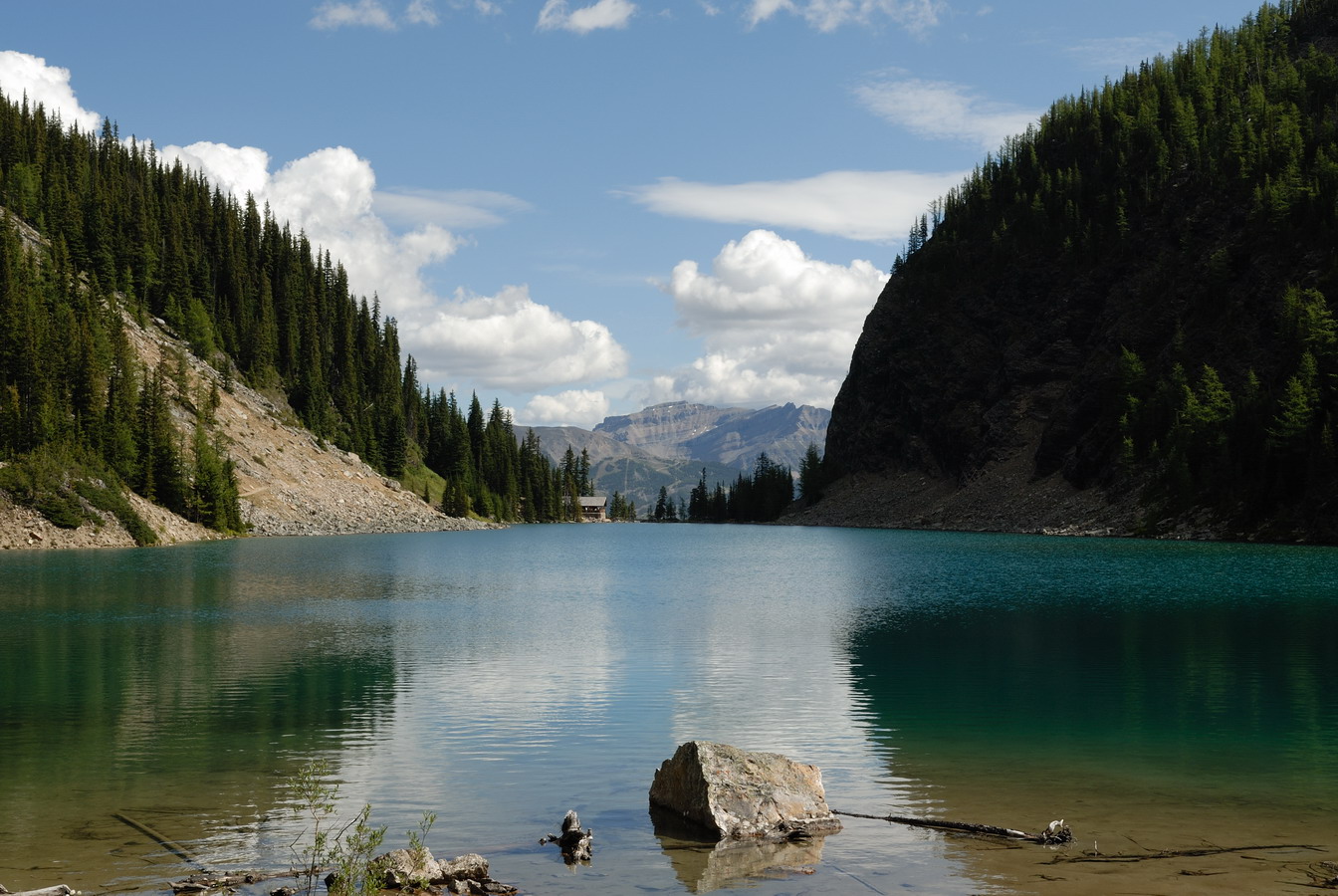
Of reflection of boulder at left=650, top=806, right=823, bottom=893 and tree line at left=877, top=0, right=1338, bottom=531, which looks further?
tree line at left=877, top=0, right=1338, bottom=531

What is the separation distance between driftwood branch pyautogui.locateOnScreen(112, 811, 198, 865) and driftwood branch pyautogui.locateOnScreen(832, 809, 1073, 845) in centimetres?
1080

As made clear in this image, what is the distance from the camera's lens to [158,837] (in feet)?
55.7

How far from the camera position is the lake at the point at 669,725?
638 inches

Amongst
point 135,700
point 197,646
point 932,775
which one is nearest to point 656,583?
point 197,646

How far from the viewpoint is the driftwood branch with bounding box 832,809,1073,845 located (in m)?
16.6

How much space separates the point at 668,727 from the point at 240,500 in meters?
127

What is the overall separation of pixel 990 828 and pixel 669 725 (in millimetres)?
11174

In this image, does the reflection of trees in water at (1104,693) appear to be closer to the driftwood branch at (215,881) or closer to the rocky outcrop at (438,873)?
the rocky outcrop at (438,873)

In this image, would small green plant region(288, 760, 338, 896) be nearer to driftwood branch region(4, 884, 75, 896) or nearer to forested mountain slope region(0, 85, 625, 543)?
driftwood branch region(4, 884, 75, 896)

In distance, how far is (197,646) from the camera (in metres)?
40.2

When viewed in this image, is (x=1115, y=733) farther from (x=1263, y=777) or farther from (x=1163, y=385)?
(x=1163, y=385)

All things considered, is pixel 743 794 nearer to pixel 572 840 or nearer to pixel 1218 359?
pixel 572 840

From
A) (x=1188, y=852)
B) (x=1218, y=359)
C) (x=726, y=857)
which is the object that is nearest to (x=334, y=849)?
(x=726, y=857)

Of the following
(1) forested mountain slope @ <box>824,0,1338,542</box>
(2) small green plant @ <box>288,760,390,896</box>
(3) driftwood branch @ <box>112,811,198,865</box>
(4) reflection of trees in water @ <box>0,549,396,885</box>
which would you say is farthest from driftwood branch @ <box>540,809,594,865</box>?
(1) forested mountain slope @ <box>824,0,1338,542</box>
